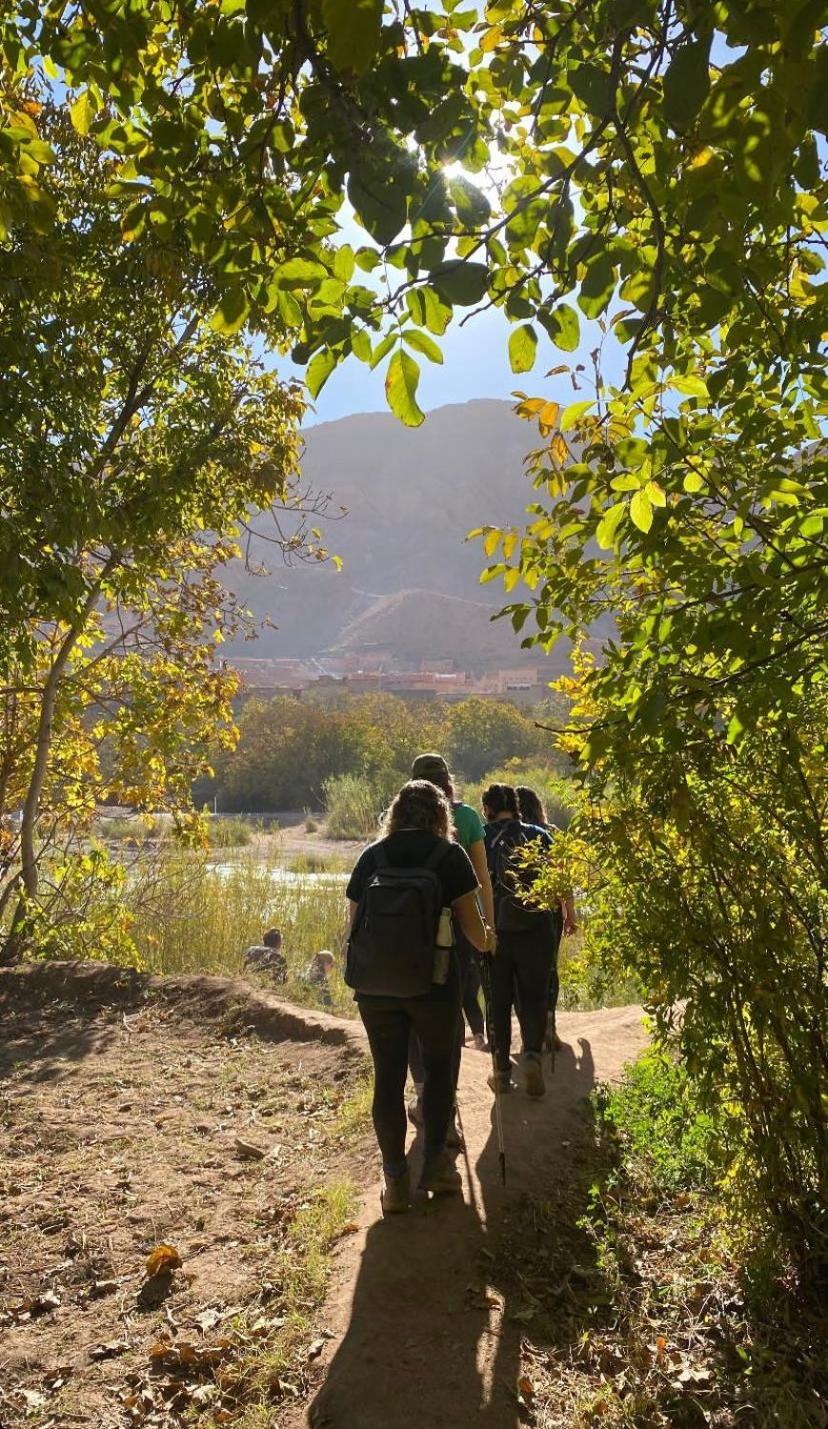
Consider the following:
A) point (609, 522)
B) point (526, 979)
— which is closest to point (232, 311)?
point (609, 522)

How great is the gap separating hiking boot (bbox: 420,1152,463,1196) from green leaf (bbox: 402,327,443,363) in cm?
321

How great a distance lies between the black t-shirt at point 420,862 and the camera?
3.44 metres

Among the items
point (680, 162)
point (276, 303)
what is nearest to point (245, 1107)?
point (276, 303)

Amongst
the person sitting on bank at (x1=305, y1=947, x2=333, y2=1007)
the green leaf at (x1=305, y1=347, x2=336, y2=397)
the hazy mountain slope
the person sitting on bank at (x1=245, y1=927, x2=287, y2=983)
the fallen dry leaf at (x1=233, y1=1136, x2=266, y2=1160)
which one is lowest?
the person sitting on bank at (x1=305, y1=947, x2=333, y2=1007)

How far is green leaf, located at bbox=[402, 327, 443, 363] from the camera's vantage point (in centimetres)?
146

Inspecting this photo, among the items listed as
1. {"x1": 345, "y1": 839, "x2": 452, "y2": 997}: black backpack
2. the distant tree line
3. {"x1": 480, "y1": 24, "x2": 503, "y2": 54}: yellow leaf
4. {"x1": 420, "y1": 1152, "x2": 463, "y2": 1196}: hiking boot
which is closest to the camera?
{"x1": 480, "y1": 24, "x2": 503, "y2": 54}: yellow leaf

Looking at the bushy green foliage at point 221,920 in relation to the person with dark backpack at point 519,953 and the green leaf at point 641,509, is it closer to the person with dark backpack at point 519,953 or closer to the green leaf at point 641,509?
the person with dark backpack at point 519,953

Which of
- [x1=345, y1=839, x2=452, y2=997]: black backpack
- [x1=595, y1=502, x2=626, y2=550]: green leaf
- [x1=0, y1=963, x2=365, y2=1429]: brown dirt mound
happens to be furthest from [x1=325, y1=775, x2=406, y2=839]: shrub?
[x1=595, y1=502, x2=626, y2=550]: green leaf

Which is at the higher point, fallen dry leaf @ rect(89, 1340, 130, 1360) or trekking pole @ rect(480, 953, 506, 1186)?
trekking pole @ rect(480, 953, 506, 1186)

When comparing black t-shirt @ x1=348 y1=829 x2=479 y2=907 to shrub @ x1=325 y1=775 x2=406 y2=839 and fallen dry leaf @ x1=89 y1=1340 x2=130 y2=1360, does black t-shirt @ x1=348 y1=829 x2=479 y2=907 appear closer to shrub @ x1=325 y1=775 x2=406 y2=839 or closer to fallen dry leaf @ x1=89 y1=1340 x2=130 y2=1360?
fallen dry leaf @ x1=89 y1=1340 x2=130 y2=1360

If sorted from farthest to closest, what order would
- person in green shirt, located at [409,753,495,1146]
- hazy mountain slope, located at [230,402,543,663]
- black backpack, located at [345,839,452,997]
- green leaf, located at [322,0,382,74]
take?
hazy mountain slope, located at [230,402,543,663] < person in green shirt, located at [409,753,495,1146] < black backpack, located at [345,839,452,997] < green leaf, located at [322,0,382,74]

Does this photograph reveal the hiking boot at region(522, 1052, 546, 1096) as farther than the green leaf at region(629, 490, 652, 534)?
Yes

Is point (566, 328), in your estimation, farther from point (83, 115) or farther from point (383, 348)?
point (83, 115)

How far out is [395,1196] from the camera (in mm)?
3457
